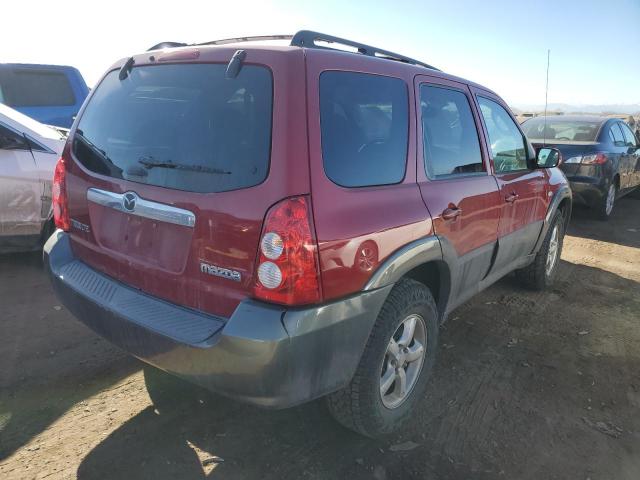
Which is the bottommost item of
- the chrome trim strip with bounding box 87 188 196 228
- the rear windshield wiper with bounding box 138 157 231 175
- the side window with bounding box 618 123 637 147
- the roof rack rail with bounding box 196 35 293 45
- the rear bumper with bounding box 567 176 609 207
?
the rear bumper with bounding box 567 176 609 207

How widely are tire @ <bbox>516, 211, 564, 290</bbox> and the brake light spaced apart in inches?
123

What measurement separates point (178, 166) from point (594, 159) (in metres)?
7.22

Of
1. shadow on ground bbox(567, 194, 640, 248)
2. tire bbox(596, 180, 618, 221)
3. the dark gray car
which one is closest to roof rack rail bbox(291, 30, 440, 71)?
shadow on ground bbox(567, 194, 640, 248)

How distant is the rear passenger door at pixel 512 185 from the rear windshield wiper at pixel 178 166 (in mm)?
2121

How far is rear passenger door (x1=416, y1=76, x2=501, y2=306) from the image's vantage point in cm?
269

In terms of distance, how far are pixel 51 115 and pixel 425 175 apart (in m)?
7.90

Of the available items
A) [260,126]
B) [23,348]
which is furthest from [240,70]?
[23,348]

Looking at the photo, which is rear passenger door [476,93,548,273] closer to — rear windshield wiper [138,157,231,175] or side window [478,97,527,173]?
side window [478,97,527,173]

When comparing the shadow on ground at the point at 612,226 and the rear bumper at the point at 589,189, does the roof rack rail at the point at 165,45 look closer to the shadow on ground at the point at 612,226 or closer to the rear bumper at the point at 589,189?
the shadow on ground at the point at 612,226

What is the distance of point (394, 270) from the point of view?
228 cm

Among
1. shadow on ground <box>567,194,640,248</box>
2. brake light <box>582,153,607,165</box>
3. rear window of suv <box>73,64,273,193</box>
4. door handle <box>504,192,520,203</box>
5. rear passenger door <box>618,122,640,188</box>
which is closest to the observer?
rear window of suv <box>73,64,273,193</box>

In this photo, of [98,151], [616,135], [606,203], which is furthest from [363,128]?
[616,135]

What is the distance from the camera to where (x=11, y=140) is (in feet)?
14.7

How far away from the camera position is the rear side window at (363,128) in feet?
6.91
